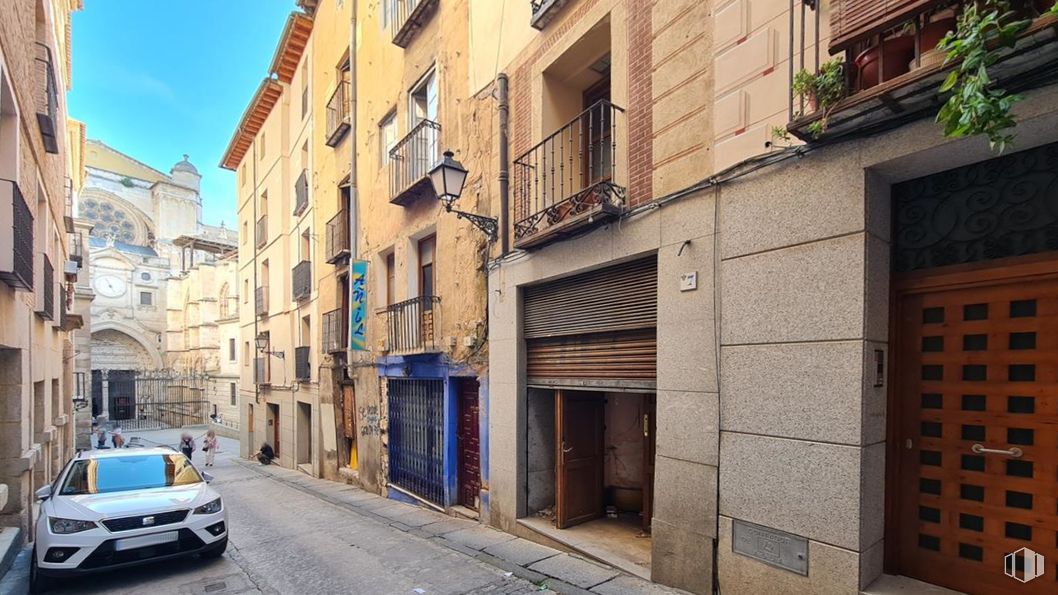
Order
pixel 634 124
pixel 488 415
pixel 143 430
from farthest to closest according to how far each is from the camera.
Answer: pixel 143 430, pixel 488 415, pixel 634 124

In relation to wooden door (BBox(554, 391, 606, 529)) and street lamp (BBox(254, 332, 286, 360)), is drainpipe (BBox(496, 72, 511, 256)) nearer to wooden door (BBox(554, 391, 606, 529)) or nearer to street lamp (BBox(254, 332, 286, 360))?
wooden door (BBox(554, 391, 606, 529))

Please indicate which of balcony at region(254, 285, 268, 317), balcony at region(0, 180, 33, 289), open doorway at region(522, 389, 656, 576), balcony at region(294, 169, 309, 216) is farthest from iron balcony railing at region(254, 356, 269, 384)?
open doorway at region(522, 389, 656, 576)

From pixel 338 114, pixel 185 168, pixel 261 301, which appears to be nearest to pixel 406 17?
pixel 338 114

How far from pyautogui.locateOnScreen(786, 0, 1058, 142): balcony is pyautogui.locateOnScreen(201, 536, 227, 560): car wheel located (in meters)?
7.23

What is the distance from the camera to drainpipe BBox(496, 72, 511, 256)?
24.4 feet

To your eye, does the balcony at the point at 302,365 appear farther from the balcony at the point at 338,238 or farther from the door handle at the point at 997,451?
the door handle at the point at 997,451

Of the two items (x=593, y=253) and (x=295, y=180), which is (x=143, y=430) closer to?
(x=295, y=180)

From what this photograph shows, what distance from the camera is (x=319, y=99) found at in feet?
50.1

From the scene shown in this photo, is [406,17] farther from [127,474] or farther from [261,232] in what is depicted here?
[261,232]

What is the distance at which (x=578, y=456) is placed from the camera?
21.8 feet

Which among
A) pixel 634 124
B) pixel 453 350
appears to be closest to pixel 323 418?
pixel 453 350

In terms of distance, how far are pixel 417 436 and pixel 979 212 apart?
8.53m

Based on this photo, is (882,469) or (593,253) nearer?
(882,469)

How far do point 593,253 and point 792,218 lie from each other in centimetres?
227
